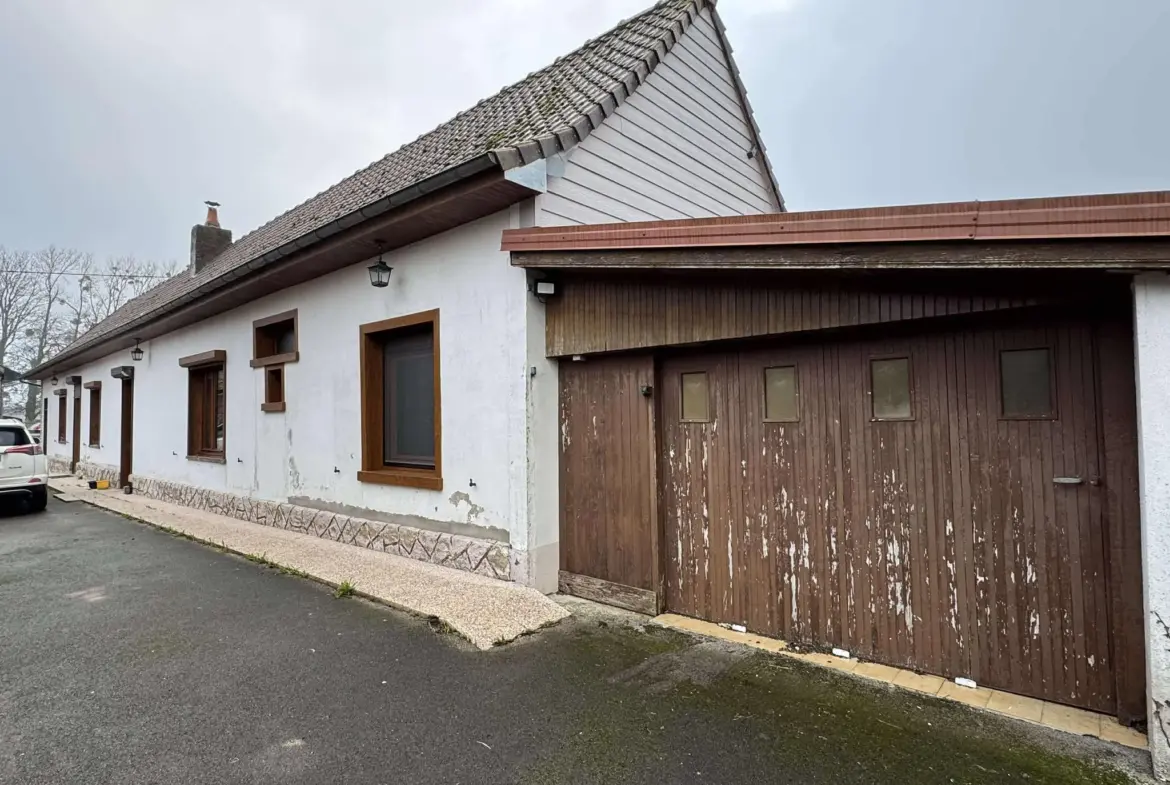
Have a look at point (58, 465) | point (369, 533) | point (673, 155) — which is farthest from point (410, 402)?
point (58, 465)

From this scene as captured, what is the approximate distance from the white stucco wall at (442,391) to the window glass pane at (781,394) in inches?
75.3

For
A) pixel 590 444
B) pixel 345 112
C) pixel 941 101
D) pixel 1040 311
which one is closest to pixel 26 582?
pixel 590 444

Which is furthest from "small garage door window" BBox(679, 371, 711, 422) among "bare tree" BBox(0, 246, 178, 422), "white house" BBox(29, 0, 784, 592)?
"bare tree" BBox(0, 246, 178, 422)

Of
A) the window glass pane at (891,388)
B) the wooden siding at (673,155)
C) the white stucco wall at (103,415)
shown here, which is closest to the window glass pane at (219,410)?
the white stucco wall at (103,415)

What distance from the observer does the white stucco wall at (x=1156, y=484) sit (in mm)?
2211

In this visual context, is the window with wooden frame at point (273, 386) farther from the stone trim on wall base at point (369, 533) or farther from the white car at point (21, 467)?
the white car at point (21, 467)

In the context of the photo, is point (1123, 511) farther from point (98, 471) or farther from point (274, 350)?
point (98, 471)

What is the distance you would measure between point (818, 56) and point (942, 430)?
14434 mm

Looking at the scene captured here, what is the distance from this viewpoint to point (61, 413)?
57.9ft

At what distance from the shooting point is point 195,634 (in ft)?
13.4

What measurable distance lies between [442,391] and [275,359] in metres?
3.75

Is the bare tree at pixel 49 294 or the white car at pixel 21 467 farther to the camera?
the bare tree at pixel 49 294

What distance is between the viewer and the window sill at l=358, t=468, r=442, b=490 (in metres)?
5.61

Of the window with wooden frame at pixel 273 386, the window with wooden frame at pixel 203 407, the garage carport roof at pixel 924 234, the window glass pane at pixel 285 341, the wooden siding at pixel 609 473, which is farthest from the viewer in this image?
the window with wooden frame at pixel 203 407
